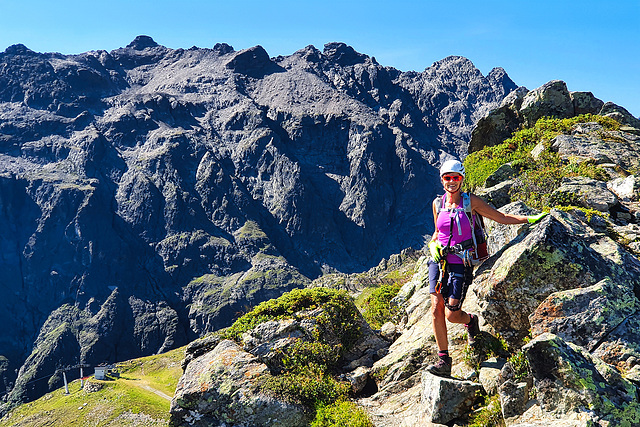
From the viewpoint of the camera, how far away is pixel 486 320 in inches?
403

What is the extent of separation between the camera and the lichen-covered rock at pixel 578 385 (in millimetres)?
6863

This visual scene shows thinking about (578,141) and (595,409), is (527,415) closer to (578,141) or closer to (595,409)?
(595,409)

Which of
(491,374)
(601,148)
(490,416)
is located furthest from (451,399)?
(601,148)

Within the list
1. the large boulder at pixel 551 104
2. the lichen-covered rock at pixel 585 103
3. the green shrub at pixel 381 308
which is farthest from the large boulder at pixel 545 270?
the lichen-covered rock at pixel 585 103

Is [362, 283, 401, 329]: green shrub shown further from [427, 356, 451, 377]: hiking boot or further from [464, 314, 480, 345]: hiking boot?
[427, 356, 451, 377]: hiking boot

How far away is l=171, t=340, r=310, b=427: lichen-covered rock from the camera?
11422 millimetres

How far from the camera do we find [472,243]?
1017 cm

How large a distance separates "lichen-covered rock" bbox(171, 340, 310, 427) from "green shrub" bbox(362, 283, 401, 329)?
6649 mm

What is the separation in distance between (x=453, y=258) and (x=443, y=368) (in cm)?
264

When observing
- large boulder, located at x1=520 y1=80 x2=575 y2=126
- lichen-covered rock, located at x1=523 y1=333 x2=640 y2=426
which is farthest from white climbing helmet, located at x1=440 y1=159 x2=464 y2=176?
large boulder, located at x1=520 y1=80 x2=575 y2=126

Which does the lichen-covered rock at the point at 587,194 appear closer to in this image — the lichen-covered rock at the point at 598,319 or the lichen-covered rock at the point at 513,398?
the lichen-covered rock at the point at 598,319

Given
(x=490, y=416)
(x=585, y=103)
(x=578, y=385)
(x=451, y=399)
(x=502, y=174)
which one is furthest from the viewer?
(x=585, y=103)

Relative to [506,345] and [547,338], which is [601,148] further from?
[547,338]

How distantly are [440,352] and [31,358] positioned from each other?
24057 centimetres
